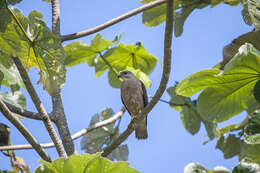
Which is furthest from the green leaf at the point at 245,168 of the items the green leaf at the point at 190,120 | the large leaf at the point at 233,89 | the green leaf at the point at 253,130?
the green leaf at the point at 190,120

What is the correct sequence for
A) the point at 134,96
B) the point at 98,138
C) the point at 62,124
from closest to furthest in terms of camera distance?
the point at 62,124, the point at 98,138, the point at 134,96

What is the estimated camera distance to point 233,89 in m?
2.71

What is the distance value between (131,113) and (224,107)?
11.3ft

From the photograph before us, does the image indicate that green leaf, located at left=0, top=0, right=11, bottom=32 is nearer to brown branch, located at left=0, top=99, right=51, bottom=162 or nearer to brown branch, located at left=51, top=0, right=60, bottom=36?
brown branch, located at left=0, top=99, right=51, bottom=162

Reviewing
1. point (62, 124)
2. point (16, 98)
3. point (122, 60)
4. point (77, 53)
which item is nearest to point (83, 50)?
point (77, 53)

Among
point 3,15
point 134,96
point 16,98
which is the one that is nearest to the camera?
point 3,15

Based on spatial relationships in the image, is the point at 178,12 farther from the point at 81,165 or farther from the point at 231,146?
the point at 81,165

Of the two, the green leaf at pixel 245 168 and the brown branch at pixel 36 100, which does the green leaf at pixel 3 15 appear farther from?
the green leaf at pixel 245 168

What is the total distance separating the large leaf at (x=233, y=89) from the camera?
2.24 metres

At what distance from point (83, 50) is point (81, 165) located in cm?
323

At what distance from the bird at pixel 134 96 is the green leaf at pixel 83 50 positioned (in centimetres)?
74

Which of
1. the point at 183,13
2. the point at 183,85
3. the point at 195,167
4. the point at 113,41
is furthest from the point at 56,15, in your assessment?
the point at 195,167

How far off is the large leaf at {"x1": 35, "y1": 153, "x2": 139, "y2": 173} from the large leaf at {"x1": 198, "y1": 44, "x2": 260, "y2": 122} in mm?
962

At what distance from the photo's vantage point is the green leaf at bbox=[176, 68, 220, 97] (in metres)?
2.54
